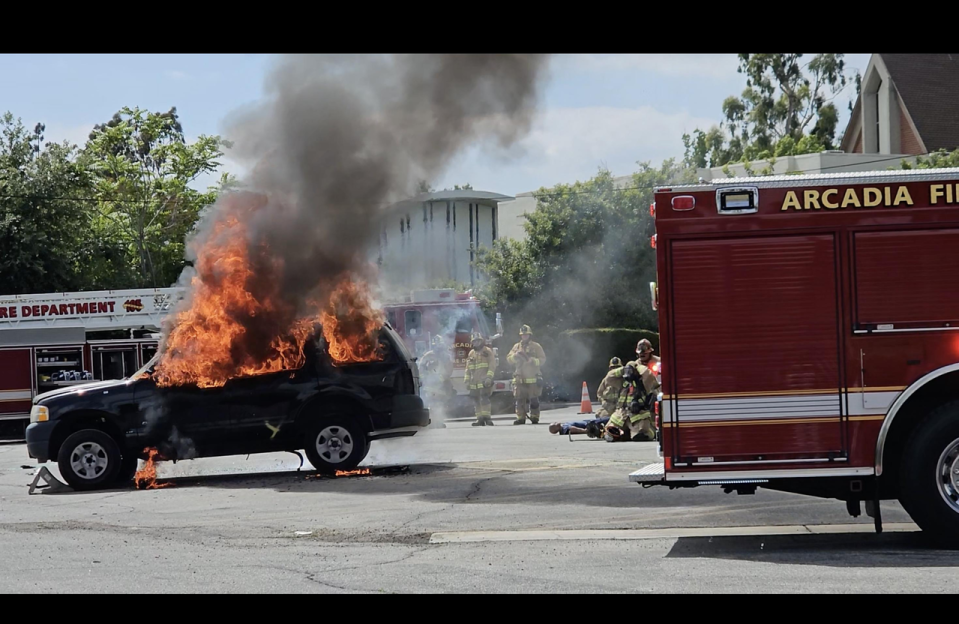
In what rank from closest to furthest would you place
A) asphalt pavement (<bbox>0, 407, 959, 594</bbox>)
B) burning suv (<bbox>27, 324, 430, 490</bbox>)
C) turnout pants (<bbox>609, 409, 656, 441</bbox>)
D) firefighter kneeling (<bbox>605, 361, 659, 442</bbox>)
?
1. asphalt pavement (<bbox>0, 407, 959, 594</bbox>)
2. burning suv (<bbox>27, 324, 430, 490</bbox>)
3. firefighter kneeling (<bbox>605, 361, 659, 442</bbox>)
4. turnout pants (<bbox>609, 409, 656, 441</bbox>)

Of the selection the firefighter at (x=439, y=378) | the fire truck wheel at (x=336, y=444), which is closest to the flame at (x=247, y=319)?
the fire truck wheel at (x=336, y=444)

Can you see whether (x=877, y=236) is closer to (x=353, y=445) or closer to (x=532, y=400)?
(x=353, y=445)

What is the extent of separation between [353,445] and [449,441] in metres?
4.35

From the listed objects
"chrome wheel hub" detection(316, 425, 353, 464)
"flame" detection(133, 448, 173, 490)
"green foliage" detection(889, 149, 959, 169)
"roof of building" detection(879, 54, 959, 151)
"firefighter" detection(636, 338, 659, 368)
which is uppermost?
"roof of building" detection(879, 54, 959, 151)

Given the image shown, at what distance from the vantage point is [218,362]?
38.8 ft

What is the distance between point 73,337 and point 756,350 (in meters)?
18.7

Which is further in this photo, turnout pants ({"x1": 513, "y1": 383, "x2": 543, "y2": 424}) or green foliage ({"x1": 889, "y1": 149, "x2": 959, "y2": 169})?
green foliage ({"x1": 889, "y1": 149, "x2": 959, "y2": 169})

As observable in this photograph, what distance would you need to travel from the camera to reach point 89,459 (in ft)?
39.0

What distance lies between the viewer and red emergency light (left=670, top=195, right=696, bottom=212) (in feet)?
24.6

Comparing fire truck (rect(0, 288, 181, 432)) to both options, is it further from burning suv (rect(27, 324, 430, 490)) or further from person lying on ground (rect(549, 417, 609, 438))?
burning suv (rect(27, 324, 430, 490))

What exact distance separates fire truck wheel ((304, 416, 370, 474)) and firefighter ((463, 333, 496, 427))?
7.84 meters

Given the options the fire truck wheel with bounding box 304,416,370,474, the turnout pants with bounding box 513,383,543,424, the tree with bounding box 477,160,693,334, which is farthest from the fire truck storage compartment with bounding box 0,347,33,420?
the tree with bounding box 477,160,693,334

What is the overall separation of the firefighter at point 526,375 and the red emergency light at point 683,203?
38.6 ft

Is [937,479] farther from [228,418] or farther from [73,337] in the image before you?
[73,337]
